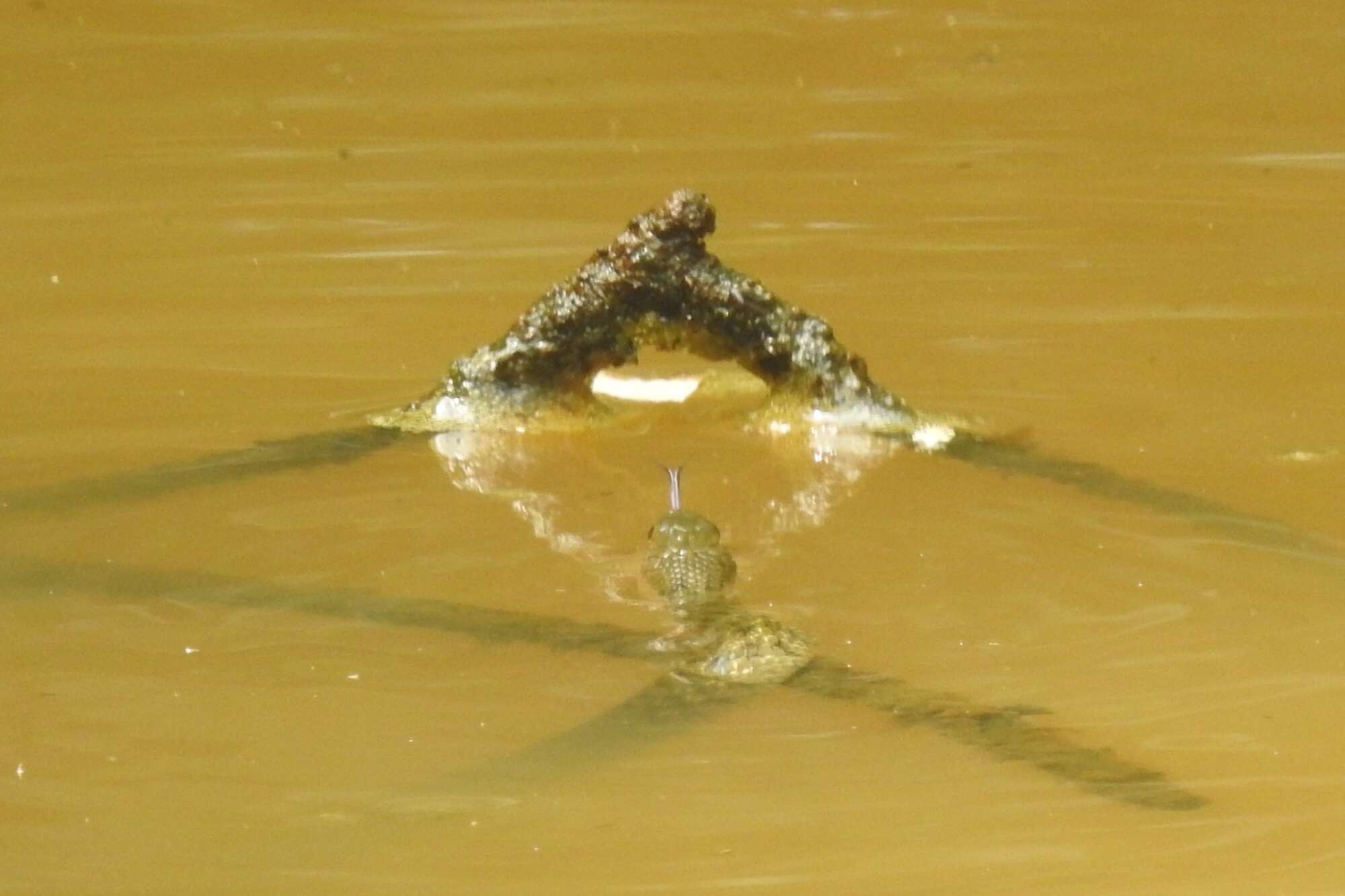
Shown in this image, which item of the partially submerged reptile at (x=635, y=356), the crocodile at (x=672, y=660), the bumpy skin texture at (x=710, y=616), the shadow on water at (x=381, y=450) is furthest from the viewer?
the partially submerged reptile at (x=635, y=356)

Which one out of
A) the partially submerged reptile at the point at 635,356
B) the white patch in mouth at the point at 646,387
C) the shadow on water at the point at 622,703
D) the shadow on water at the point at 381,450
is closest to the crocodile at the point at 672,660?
the shadow on water at the point at 622,703

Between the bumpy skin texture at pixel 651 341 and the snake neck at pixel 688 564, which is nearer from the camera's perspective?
the snake neck at pixel 688 564

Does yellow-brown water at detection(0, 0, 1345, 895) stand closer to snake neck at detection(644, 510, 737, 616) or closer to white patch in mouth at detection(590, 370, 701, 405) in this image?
snake neck at detection(644, 510, 737, 616)

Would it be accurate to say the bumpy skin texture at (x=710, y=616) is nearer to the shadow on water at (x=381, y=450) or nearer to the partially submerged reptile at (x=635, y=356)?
the partially submerged reptile at (x=635, y=356)

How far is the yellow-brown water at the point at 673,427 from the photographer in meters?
2.40

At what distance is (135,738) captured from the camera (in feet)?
8.41

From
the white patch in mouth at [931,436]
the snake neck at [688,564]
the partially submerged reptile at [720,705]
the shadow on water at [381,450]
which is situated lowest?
the partially submerged reptile at [720,705]

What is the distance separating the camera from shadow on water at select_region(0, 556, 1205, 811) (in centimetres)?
251

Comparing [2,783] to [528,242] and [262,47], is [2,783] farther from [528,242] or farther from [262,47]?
[262,47]

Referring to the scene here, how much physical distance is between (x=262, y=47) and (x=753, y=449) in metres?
3.58

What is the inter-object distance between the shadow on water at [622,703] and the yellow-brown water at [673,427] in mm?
29

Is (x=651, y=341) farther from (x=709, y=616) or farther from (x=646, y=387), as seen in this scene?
(x=709, y=616)

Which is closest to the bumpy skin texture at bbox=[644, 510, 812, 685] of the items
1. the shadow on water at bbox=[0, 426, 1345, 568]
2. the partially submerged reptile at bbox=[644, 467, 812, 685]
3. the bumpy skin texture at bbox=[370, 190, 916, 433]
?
the partially submerged reptile at bbox=[644, 467, 812, 685]

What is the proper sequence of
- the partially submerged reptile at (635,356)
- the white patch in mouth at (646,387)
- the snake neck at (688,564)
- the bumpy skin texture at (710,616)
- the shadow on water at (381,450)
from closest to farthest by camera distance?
the bumpy skin texture at (710,616)
the snake neck at (688,564)
the shadow on water at (381,450)
the partially submerged reptile at (635,356)
the white patch in mouth at (646,387)
